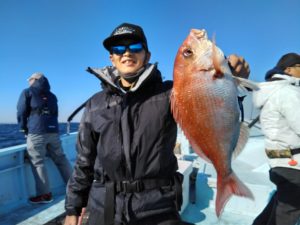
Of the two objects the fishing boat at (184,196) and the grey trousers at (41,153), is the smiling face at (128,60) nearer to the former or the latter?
the fishing boat at (184,196)

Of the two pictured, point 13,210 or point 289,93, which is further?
point 13,210

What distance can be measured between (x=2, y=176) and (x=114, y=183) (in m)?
3.58

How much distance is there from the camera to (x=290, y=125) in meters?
2.89

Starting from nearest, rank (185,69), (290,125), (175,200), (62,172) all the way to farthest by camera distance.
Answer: (185,69) → (175,200) → (290,125) → (62,172)

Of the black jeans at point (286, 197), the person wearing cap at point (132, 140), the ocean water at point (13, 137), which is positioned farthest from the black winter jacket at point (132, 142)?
the ocean water at point (13, 137)

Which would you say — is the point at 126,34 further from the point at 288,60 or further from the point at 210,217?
the point at 210,217

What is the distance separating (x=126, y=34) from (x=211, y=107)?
2.83 feet

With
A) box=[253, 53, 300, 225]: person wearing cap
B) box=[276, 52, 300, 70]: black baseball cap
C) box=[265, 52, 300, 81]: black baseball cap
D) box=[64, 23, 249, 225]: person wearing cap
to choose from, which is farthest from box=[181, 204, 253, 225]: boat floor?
box=[64, 23, 249, 225]: person wearing cap

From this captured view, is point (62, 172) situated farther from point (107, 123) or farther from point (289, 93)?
point (289, 93)

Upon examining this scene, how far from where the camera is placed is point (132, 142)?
193 cm

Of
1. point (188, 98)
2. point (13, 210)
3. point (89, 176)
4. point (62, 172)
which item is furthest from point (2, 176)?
point (188, 98)

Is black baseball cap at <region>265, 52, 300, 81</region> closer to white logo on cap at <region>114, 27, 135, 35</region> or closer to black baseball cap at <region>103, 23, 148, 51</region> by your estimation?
black baseball cap at <region>103, 23, 148, 51</region>

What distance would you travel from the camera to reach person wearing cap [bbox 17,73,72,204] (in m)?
4.92

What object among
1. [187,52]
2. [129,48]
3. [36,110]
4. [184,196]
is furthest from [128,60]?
[36,110]
